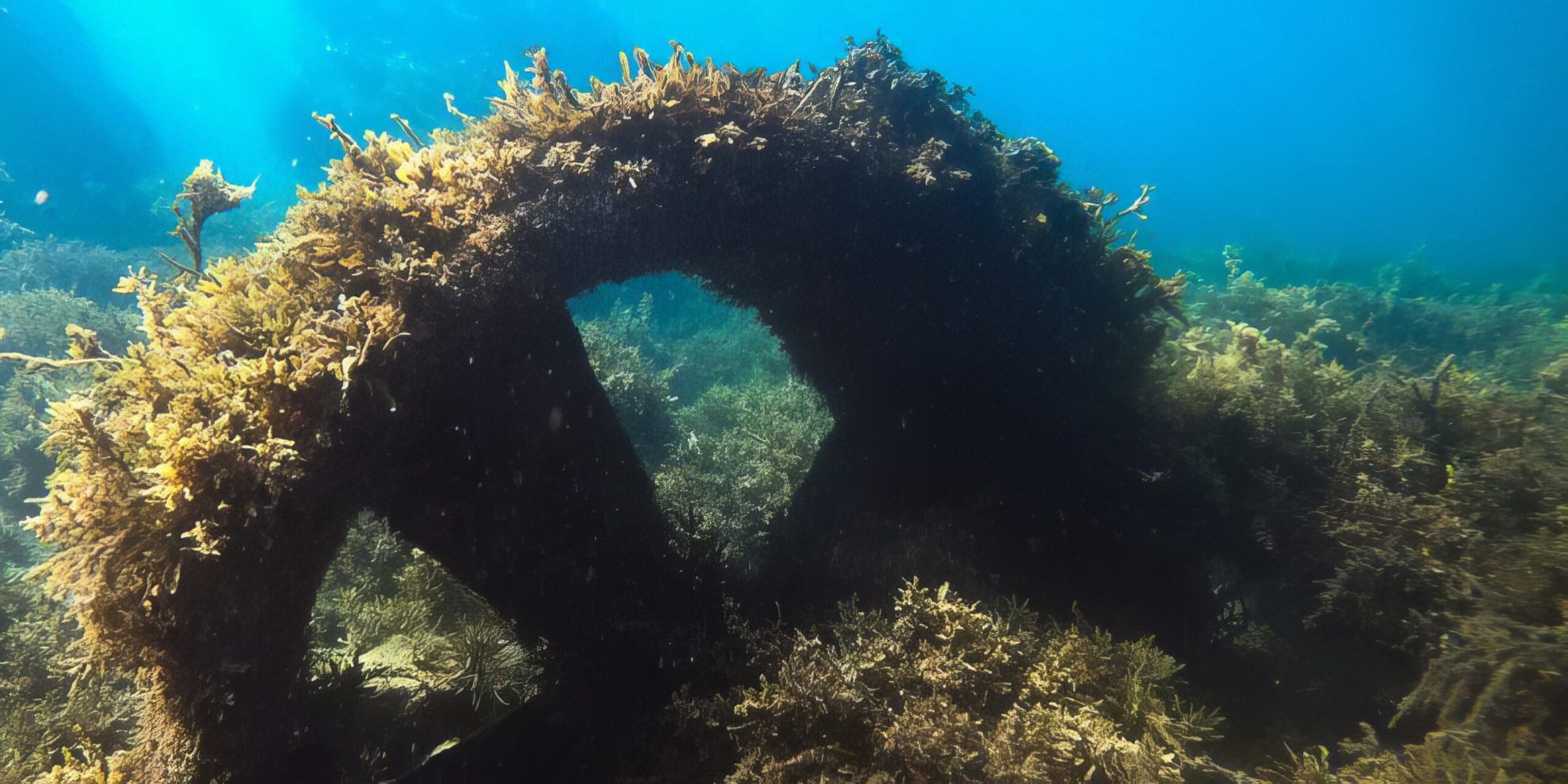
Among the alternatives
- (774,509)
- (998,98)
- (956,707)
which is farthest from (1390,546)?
(998,98)

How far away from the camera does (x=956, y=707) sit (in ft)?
11.2

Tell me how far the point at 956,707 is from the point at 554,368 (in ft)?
11.7

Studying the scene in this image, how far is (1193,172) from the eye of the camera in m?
104

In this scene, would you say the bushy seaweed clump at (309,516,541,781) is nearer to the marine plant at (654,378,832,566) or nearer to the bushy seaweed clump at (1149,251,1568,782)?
the marine plant at (654,378,832,566)

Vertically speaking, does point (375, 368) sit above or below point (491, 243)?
below

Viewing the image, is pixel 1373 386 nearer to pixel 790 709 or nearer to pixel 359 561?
pixel 790 709

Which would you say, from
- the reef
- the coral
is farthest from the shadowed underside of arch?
the coral

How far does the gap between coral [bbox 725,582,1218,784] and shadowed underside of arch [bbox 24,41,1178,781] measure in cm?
A: 116

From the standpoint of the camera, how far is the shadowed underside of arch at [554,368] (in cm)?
267

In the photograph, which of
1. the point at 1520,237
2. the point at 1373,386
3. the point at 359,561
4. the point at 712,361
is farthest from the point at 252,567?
the point at 1520,237

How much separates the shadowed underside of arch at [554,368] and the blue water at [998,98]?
31.3 metres

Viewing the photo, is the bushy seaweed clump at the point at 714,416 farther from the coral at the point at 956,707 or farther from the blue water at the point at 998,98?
the blue water at the point at 998,98

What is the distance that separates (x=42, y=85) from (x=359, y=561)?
1627 inches

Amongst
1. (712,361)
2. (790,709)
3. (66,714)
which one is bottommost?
(790,709)
